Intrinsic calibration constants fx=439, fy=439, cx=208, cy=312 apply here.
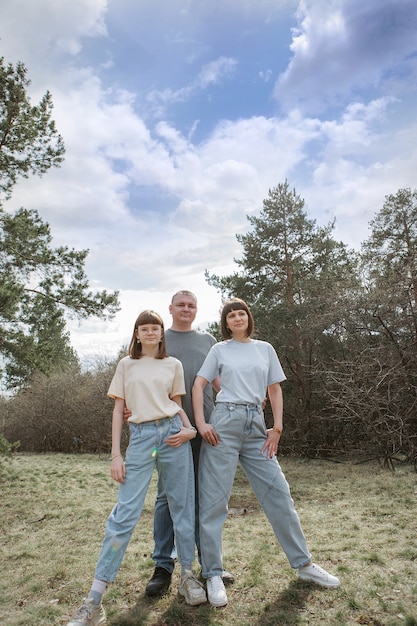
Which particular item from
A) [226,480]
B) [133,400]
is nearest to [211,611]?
[226,480]

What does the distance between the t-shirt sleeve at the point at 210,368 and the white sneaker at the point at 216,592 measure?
119cm

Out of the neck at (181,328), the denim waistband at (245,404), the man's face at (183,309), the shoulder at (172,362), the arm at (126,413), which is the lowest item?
the arm at (126,413)

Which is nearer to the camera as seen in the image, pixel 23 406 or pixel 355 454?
pixel 355 454

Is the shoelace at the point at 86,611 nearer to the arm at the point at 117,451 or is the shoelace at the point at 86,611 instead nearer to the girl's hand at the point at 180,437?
the arm at the point at 117,451

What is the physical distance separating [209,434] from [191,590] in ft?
2.92

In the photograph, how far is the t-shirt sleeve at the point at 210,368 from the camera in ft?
9.18

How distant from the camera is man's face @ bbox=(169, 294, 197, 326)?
311 centimetres

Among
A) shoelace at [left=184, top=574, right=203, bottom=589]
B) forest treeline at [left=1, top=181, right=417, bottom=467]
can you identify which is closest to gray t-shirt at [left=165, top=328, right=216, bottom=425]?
shoelace at [left=184, top=574, right=203, bottom=589]

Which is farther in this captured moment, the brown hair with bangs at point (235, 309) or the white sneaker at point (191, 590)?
the brown hair with bangs at point (235, 309)

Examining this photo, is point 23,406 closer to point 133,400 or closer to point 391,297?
point 391,297

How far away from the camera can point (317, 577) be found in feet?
8.96

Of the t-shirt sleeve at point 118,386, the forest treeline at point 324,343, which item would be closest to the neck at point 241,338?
the t-shirt sleeve at point 118,386

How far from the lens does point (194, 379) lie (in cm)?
305

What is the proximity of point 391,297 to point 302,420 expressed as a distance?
4.61m
